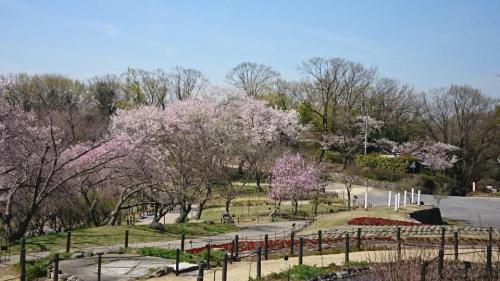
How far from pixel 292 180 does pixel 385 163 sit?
28.1 m

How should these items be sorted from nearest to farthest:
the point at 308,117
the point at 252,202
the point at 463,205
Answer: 1. the point at 252,202
2. the point at 463,205
3. the point at 308,117

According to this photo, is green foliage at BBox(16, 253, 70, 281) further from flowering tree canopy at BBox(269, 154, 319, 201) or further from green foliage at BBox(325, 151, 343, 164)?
green foliage at BBox(325, 151, 343, 164)

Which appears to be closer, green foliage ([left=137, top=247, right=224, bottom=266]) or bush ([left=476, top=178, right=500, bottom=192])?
green foliage ([left=137, top=247, right=224, bottom=266])

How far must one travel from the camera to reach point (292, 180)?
40.8 m

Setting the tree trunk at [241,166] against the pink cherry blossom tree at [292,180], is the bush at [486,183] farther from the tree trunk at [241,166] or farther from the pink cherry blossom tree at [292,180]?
the tree trunk at [241,166]

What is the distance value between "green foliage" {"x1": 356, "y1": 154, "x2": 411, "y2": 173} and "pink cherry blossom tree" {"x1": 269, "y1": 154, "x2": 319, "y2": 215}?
927 inches

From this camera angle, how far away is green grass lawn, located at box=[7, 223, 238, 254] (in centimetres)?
2106

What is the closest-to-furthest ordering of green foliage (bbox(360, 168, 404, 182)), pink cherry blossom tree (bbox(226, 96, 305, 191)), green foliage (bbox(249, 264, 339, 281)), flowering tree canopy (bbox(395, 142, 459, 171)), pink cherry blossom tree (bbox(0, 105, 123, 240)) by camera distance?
green foliage (bbox(249, 264, 339, 281)) → pink cherry blossom tree (bbox(0, 105, 123, 240)) → pink cherry blossom tree (bbox(226, 96, 305, 191)) → green foliage (bbox(360, 168, 404, 182)) → flowering tree canopy (bbox(395, 142, 459, 171))

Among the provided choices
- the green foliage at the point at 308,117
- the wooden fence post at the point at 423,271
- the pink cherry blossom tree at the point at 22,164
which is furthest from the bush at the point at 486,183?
the wooden fence post at the point at 423,271

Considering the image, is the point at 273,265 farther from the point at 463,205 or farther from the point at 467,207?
the point at 463,205

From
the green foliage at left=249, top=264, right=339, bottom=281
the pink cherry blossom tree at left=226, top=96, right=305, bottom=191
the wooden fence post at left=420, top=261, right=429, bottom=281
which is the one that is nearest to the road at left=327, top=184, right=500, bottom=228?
the pink cherry blossom tree at left=226, top=96, right=305, bottom=191

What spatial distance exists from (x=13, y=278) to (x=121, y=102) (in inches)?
2510

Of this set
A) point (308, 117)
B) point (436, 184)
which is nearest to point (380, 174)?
point (436, 184)

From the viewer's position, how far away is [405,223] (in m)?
31.7
